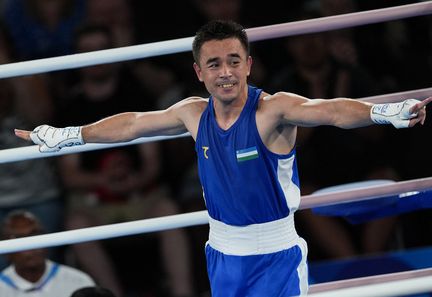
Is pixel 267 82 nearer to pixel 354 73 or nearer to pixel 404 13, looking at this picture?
pixel 354 73

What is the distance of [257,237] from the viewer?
3293 mm

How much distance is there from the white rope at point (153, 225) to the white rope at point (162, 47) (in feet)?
2.07

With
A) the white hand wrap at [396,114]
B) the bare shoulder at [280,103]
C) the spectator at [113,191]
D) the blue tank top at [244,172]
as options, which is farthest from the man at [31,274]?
the white hand wrap at [396,114]

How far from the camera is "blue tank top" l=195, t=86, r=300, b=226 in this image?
3.21m

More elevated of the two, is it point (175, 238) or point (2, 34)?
point (2, 34)

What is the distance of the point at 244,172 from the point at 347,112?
1.37 feet

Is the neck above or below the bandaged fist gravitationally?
above

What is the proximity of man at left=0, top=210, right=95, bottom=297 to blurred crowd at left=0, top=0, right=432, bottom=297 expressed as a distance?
42 cm

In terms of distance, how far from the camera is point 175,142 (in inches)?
218

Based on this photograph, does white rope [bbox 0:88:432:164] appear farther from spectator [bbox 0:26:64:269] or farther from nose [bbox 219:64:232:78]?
spectator [bbox 0:26:64:269]

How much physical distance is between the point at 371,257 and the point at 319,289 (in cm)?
145

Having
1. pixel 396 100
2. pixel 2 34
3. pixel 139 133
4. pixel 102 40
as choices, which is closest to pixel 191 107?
pixel 139 133

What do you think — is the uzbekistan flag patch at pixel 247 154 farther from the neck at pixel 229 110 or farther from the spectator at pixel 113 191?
the spectator at pixel 113 191

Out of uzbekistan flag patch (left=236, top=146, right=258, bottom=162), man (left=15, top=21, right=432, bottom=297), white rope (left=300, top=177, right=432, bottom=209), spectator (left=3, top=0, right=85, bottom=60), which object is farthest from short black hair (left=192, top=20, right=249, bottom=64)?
spectator (left=3, top=0, right=85, bottom=60)
